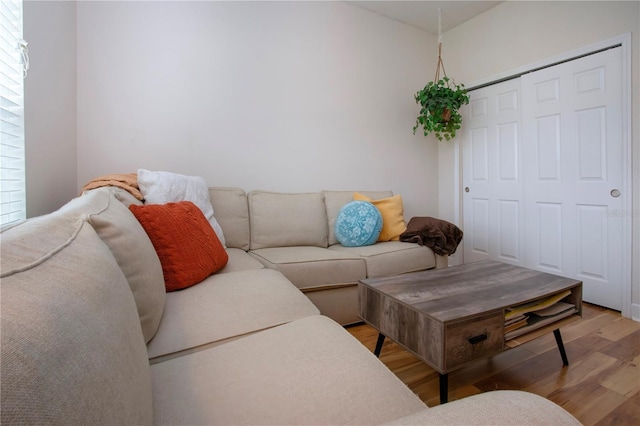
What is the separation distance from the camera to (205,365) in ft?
2.50

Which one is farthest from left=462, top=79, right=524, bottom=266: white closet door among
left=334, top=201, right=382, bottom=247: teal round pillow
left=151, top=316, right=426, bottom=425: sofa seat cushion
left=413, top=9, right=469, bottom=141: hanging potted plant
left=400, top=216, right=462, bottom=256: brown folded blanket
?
left=151, top=316, right=426, bottom=425: sofa seat cushion

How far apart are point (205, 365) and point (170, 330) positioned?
248 mm

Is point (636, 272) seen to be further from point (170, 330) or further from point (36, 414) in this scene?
point (36, 414)

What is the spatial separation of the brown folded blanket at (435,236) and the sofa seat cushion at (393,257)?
61mm

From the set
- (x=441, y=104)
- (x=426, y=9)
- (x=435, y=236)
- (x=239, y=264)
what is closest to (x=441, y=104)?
(x=441, y=104)

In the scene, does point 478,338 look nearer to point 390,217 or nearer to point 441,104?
point 390,217

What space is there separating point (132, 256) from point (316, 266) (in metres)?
1.24

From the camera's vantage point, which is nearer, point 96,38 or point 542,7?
point 96,38

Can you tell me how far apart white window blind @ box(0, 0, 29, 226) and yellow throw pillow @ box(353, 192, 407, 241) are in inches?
87.0

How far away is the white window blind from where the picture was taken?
1114 mm

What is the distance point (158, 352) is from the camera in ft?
2.72

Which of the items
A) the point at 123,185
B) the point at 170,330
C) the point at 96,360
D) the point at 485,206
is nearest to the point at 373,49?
the point at 485,206

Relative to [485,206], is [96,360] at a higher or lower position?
lower

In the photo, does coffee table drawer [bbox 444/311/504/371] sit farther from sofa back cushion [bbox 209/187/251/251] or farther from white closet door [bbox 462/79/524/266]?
white closet door [bbox 462/79/524/266]
